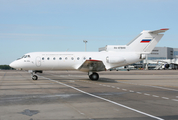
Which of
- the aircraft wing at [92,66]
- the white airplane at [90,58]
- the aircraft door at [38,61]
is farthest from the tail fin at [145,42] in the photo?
the aircraft door at [38,61]

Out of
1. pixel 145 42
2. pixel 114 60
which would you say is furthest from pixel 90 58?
pixel 145 42

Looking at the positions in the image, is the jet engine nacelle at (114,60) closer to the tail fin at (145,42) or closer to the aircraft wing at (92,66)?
the aircraft wing at (92,66)

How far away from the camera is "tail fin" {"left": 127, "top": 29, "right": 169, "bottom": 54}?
25812mm

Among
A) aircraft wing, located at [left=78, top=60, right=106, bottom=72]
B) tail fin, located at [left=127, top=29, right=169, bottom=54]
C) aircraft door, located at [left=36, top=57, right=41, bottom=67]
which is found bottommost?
aircraft wing, located at [left=78, top=60, right=106, bottom=72]

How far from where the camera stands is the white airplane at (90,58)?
82.2ft

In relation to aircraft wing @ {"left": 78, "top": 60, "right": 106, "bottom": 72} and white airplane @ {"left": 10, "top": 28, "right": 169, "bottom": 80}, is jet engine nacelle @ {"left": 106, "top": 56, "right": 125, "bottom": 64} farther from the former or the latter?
aircraft wing @ {"left": 78, "top": 60, "right": 106, "bottom": 72}

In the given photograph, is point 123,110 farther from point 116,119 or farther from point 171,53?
point 171,53

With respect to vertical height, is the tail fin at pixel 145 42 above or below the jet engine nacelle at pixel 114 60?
above

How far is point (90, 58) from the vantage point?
25828mm

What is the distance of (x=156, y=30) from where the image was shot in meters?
25.0

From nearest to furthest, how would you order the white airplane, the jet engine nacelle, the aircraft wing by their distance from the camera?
the aircraft wing
the white airplane
the jet engine nacelle

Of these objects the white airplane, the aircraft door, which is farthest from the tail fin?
the aircraft door


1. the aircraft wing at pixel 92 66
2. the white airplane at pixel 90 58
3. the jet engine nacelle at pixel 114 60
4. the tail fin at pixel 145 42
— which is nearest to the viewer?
the aircraft wing at pixel 92 66

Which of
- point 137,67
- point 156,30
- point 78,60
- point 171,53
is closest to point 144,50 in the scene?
point 156,30
